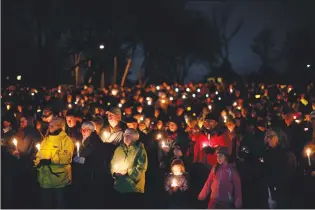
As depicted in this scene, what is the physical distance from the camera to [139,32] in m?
43.2

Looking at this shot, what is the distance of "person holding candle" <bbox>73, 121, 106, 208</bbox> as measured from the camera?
9125 mm

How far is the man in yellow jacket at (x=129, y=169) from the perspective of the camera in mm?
8359

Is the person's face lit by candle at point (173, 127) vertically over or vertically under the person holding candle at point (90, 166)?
over

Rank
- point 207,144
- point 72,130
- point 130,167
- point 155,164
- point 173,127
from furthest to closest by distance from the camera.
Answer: point 155,164 → point 173,127 → point 72,130 → point 207,144 → point 130,167

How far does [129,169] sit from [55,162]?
103 cm

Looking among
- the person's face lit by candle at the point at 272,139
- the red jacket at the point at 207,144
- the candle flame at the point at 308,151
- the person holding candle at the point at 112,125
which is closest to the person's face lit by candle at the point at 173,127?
the red jacket at the point at 207,144

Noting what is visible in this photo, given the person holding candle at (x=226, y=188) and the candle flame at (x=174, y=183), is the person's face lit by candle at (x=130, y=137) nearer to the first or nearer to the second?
the candle flame at (x=174, y=183)

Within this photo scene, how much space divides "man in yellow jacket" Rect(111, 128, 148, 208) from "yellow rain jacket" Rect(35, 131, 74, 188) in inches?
26.1

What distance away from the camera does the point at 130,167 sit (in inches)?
330

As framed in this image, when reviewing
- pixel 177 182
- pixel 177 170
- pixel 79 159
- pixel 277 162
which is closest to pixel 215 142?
pixel 177 170

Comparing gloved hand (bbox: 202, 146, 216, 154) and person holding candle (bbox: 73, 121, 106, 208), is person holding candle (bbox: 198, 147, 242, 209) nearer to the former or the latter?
person holding candle (bbox: 73, 121, 106, 208)

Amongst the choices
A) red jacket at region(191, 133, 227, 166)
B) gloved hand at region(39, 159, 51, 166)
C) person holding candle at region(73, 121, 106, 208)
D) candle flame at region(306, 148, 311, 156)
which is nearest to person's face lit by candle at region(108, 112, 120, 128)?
person holding candle at region(73, 121, 106, 208)

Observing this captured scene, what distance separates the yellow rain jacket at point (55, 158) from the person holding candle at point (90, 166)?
1.58ft

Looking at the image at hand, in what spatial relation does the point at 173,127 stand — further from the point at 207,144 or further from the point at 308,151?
the point at 308,151
